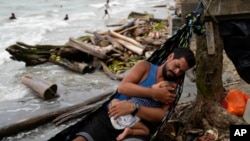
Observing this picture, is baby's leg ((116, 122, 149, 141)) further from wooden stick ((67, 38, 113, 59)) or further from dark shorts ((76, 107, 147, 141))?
wooden stick ((67, 38, 113, 59))

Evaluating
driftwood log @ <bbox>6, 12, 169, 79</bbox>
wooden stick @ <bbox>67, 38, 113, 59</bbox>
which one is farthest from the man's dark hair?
wooden stick @ <bbox>67, 38, 113, 59</bbox>

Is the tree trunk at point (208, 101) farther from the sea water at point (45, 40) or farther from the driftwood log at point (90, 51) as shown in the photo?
the driftwood log at point (90, 51)

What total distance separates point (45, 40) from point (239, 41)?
537 inches

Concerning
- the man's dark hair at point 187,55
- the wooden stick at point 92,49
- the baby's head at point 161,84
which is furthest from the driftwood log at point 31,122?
the wooden stick at point 92,49

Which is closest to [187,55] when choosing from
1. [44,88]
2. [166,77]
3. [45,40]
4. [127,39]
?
[166,77]

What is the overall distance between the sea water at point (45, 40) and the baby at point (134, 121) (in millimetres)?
2656

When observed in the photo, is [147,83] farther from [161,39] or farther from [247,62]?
[161,39]

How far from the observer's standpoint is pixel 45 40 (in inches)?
631

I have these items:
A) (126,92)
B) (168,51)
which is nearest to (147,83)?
(126,92)

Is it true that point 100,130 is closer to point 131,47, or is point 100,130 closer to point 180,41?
point 180,41

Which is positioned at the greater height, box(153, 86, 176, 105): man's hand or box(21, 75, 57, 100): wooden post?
box(153, 86, 176, 105): man's hand

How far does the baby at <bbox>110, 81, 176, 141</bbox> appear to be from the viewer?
3.34 metres

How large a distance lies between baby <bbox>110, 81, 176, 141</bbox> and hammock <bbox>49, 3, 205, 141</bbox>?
0.44 ft

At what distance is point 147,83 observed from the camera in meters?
3.45
